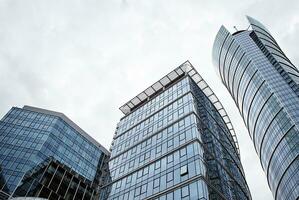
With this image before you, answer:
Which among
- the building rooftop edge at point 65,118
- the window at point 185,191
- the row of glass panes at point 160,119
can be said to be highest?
the building rooftop edge at point 65,118

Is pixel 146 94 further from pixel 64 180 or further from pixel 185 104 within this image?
pixel 64 180

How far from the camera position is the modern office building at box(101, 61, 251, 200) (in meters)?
34.0

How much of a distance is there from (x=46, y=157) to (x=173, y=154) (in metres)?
32.4

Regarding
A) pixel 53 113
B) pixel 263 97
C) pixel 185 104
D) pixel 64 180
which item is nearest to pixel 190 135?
pixel 185 104

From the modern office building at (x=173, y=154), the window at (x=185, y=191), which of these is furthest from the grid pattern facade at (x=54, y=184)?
the window at (x=185, y=191)

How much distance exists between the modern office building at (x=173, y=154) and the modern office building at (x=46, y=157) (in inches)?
297

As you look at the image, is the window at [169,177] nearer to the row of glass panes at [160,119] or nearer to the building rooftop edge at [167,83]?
the row of glass panes at [160,119]

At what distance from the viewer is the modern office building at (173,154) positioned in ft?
111

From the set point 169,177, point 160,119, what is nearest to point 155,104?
point 160,119

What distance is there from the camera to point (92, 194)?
64.9 metres

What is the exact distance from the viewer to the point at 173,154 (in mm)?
39000

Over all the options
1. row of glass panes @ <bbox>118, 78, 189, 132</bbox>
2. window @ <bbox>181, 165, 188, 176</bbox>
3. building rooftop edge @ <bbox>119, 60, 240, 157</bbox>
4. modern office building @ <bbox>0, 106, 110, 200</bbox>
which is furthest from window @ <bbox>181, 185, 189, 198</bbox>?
building rooftop edge @ <bbox>119, 60, 240, 157</bbox>

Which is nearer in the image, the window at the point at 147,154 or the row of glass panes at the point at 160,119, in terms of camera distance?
the window at the point at 147,154

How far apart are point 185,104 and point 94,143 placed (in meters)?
38.2
